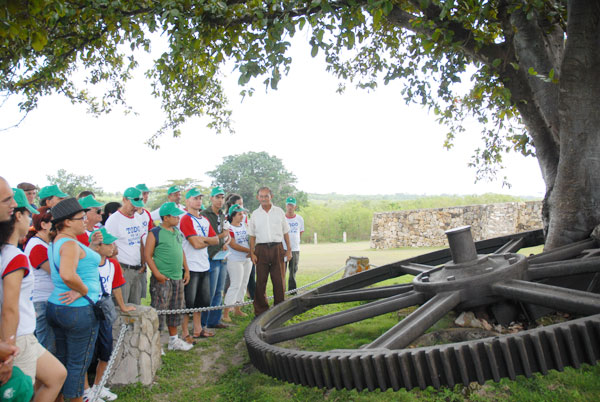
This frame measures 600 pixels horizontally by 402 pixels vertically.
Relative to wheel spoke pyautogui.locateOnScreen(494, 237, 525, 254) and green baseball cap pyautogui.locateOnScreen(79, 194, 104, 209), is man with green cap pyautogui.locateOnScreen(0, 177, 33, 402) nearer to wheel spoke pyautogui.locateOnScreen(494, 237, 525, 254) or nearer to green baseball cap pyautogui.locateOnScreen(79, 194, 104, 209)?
green baseball cap pyautogui.locateOnScreen(79, 194, 104, 209)

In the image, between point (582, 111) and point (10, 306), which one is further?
point (582, 111)

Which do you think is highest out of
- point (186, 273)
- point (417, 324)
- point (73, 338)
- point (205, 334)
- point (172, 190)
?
point (172, 190)

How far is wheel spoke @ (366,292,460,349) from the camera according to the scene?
250 cm

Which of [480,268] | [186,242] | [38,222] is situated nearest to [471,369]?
[480,268]

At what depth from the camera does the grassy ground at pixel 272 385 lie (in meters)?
3.40

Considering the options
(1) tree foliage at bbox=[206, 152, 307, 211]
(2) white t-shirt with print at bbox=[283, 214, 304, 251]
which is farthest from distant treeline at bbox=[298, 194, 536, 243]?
(2) white t-shirt with print at bbox=[283, 214, 304, 251]

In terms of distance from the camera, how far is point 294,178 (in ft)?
147

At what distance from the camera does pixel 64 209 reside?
3.15 metres

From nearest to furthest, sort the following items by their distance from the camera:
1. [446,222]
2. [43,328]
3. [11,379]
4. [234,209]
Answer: [11,379]
[43,328]
[234,209]
[446,222]

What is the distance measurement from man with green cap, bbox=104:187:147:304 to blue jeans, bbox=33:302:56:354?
1.66 meters

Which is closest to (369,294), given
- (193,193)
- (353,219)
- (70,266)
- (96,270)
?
(96,270)

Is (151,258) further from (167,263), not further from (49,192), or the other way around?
(49,192)

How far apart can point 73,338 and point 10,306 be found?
1.13 metres

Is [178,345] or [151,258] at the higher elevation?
[151,258]
